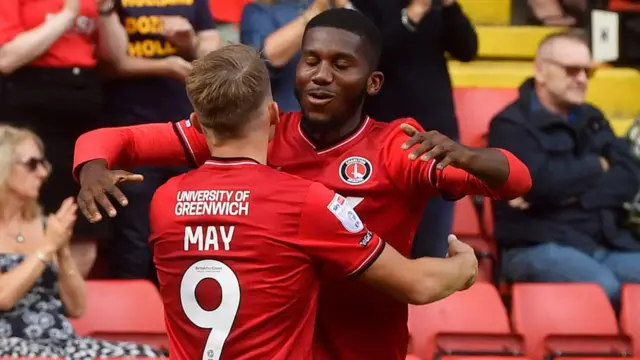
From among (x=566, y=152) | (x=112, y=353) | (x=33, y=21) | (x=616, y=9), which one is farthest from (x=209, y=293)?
(x=616, y=9)

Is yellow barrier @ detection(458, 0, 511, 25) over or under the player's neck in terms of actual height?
under

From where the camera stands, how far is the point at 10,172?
4590 millimetres

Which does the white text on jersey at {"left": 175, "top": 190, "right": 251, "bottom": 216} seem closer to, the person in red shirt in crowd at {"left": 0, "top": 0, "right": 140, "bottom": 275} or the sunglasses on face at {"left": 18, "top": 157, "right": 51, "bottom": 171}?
the sunglasses on face at {"left": 18, "top": 157, "right": 51, "bottom": 171}

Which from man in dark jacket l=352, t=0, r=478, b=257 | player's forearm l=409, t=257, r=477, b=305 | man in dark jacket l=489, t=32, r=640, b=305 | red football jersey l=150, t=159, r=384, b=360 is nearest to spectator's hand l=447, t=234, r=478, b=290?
player's forearm l=409, t=257, r=477, b=305

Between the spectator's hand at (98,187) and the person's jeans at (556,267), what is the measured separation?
280 cm

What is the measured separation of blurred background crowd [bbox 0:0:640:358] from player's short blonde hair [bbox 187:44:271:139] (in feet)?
6.00

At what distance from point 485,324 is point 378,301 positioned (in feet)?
6.36

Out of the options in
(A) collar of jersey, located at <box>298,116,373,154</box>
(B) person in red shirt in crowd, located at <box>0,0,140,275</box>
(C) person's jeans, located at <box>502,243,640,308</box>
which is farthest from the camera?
(C) person's jeans, located at <box>502,243,640,308</box>

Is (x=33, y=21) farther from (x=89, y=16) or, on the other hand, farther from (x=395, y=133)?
(x=395, y=133)

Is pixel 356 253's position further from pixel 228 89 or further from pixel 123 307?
pixel 123 307

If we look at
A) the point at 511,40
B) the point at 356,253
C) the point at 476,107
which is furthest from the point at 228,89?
the point at 511,40

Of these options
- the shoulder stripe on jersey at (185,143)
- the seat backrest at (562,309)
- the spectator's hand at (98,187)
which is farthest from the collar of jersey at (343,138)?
the seat backrest at (562,309)

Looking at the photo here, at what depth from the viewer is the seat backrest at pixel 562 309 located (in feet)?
16.6

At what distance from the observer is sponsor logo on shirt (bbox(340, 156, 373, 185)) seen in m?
3.08
